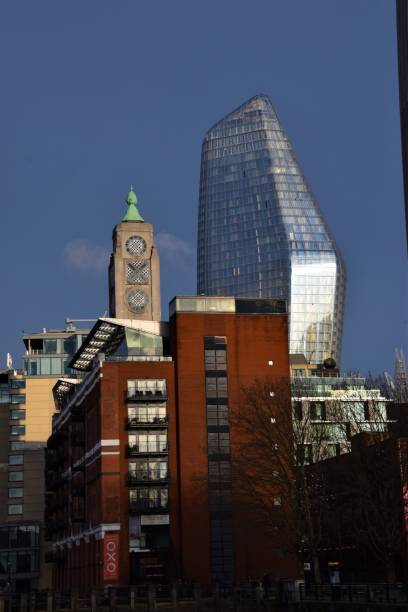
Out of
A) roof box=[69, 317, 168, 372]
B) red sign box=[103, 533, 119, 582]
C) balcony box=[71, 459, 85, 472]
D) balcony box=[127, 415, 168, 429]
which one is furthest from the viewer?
balcony box=[71, 459, 85, 472]

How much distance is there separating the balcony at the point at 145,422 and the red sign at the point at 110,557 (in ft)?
36.5

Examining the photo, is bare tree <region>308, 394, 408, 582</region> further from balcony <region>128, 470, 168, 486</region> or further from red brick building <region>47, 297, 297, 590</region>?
balcony <region>128, 470, 168, 486</region>

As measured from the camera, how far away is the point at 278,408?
10988 cm

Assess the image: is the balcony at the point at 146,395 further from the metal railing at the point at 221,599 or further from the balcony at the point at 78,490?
the metal railing at the point at 221,599

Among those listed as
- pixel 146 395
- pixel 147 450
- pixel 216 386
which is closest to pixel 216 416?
pixel 216 386

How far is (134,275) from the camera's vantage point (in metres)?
194

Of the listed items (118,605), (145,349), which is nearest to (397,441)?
(118,605)

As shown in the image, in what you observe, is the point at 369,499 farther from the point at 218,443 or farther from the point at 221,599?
the point at 218,443

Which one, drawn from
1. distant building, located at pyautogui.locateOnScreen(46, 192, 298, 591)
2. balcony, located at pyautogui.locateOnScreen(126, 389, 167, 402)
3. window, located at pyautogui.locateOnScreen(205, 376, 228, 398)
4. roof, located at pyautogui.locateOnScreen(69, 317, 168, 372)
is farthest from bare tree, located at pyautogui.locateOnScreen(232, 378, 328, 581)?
roof, located at pyautogui.locateOnScreen(69, 317, 168, 372)

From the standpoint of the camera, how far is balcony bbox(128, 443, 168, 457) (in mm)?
118688

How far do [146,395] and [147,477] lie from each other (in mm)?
8393

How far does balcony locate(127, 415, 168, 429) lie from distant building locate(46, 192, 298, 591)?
10 cm

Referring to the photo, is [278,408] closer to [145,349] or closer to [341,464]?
[341,464]

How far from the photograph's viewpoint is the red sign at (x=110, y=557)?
11519 cm
